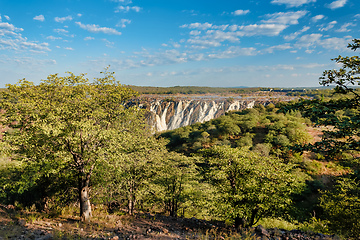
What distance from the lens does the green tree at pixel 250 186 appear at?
11.9 m

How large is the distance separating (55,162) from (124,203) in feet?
32.9

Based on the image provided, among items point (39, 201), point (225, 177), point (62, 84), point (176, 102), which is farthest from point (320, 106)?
point (176, 102)

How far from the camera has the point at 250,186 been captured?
12477 millimetres

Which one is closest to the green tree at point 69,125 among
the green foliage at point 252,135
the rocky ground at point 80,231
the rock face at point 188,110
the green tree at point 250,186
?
the rocky ground at point 80,231

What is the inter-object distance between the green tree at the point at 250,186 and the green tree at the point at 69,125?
7462mm

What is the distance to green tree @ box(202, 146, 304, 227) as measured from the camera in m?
11.9

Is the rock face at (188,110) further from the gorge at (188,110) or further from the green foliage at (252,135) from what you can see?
the green foliage at (252,135)

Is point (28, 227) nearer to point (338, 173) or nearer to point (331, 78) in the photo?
point (331, 78)

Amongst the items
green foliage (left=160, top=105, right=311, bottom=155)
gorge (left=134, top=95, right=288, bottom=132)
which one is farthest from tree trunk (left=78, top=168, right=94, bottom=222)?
gorge (left=134, top=95, right=288, bottom=132)

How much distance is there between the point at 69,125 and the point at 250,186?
37.5 ft

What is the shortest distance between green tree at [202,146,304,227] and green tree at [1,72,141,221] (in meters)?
7.46

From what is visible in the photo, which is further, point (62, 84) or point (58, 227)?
point (62, 84)

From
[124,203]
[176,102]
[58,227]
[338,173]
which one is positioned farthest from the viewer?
[176,102]

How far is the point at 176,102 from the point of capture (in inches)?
4744
